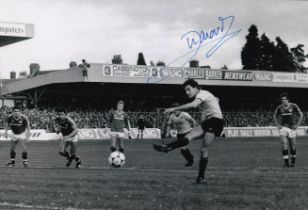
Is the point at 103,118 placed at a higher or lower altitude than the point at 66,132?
higher

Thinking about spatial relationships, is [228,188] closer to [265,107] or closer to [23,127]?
[23,127]

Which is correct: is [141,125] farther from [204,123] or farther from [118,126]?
[204,123]

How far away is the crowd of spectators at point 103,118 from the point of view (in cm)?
4075

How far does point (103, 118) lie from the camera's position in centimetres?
4300

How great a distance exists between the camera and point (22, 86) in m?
49.2

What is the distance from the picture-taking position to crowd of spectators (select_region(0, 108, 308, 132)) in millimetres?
40750

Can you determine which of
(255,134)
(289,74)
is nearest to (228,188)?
(255,134)

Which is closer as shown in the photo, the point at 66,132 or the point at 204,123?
the point at 204,123

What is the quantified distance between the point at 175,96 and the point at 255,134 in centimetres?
1140

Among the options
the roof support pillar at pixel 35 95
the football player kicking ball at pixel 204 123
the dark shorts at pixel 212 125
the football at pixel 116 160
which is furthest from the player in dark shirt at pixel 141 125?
the dark shorts at pixel 212 125

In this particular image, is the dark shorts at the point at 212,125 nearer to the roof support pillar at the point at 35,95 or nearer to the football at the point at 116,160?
the football at the point at 116,160

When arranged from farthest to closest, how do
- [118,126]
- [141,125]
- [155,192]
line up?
[141,125] → [118,126] → [155,192]

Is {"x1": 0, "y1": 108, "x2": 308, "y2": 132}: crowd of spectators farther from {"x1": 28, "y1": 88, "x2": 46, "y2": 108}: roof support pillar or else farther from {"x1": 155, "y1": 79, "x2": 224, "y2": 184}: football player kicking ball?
{"x1": 155, "y1": 79, "x2": 224, "y2": 184}: football player kicking ball

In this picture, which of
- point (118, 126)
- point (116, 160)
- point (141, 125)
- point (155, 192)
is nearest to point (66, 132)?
point (118, 126)
